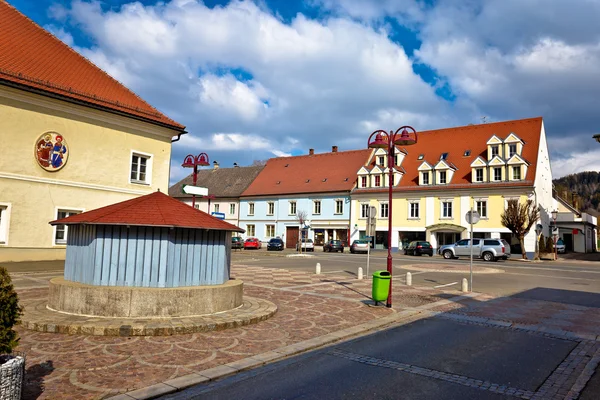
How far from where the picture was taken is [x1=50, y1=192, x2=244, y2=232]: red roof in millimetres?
9023

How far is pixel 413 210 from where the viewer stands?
49000 mm

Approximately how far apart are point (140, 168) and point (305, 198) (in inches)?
1292

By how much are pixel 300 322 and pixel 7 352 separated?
19.1ft

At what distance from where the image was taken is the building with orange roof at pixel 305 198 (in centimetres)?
5422

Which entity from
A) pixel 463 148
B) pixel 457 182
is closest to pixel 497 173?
pixel 457 182

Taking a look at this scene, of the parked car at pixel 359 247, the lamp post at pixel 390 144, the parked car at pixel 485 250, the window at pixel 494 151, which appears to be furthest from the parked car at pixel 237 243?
the lamp post at pixel 390 144

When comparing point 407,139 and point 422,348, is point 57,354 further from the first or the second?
point 407,139

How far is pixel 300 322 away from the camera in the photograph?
9391mm

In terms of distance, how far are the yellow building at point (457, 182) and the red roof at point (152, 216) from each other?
32.0 meters

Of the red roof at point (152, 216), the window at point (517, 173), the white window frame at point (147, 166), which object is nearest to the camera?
the red roof at point (152, 216)

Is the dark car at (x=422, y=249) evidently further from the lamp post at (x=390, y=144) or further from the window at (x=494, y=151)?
the lamp post at (x=390, y=144)

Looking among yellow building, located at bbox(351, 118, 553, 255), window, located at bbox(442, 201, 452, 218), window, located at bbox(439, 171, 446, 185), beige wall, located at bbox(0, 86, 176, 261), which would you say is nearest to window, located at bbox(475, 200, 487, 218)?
yellow building, located at bbox(351, 118, 553, 255)

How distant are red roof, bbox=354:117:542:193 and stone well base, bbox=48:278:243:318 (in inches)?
1602

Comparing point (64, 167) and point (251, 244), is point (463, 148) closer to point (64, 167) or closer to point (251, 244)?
point (251, 244)
